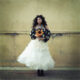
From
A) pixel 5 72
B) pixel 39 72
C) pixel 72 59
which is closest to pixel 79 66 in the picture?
pixel 72 59

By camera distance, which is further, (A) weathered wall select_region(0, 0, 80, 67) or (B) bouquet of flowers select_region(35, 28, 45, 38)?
(A) weathered wall select_region(0, 0, 80, 67)

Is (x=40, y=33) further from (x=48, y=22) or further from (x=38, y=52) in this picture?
(x=48, y=22)

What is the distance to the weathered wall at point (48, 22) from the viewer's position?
8.85 metres

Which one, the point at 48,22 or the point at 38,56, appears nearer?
the point at 38,56

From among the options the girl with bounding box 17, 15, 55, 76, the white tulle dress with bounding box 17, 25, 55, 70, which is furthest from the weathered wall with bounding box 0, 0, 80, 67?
the white tulle dress with bounding box 17, 25, 55, 70

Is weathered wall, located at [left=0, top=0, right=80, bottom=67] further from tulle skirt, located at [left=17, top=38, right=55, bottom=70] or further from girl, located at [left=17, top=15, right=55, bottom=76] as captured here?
tulle skirt, located at [left=17, top=38, right=55, bottom=70]

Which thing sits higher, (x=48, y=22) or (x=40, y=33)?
(x=48, y=22)

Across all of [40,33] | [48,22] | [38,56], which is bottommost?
[38,56]

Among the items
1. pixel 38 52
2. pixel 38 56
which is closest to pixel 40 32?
pixel 38 52

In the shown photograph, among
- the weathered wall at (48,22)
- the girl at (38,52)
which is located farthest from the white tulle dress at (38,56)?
the weathered wall at (48,22)

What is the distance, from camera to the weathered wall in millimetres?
8852

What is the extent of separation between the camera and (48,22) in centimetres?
888

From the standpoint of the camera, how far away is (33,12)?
29.1 ft

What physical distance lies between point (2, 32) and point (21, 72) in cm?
144
